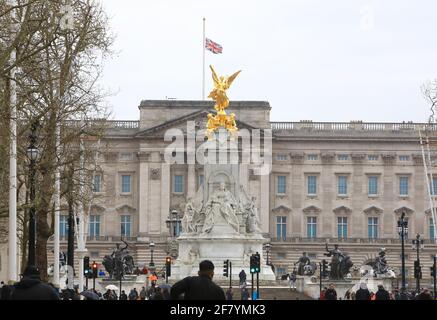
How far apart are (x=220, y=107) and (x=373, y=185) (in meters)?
59.3

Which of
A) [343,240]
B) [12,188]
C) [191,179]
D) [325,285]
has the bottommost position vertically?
[325,285]

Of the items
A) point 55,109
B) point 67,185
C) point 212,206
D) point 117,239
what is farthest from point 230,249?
point 117,239

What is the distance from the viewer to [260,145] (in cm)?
14575

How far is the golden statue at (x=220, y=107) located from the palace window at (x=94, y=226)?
55.7m

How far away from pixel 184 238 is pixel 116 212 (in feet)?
196

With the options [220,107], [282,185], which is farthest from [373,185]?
[220,107]

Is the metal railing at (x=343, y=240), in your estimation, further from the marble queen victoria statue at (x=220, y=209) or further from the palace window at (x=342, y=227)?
the marble queen victoria statue at (x=220, y=209)

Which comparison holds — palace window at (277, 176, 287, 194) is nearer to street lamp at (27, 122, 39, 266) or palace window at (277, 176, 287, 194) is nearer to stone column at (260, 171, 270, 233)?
stone column at (260, 171, 270, 233)

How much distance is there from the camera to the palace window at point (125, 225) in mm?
145375

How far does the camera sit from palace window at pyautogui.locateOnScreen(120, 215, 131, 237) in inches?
5723

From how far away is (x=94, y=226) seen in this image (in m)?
146

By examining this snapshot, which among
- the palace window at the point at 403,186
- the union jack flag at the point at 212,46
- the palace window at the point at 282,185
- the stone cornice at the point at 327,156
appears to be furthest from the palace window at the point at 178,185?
the palace window at the point at 403,186

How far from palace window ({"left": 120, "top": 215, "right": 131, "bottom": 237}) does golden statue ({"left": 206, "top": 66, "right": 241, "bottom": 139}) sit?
55.4 m

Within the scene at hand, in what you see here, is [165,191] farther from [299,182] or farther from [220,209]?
[220,209]
